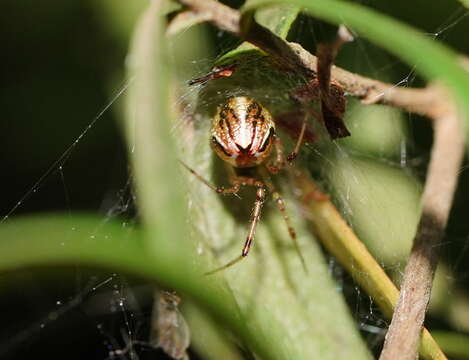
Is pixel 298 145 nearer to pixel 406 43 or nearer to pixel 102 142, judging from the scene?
pixel 102 142

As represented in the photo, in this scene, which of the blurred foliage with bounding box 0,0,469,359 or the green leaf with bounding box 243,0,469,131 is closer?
the green leaf with bounding box 243,0,469,131

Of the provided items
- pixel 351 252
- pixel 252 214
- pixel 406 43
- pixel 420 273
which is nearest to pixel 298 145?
pixel 252 214

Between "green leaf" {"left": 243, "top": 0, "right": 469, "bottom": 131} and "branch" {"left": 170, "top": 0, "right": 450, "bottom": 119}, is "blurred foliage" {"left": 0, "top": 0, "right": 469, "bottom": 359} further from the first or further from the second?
"green leaf" {"left": 243, "top": 0, "right": 469, "bottom": 131}

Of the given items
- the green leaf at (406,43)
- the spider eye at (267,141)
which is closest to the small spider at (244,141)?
the spider eye at (267,141)

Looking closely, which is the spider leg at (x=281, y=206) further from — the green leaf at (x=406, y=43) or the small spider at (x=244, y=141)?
the green leaf at (x=406, y=43)

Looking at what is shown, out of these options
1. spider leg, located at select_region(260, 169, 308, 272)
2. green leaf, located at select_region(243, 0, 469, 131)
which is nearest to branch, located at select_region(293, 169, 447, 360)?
spider leg, located at select_region(260, 169, 308, 272)

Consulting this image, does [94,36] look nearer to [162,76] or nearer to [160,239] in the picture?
[162,76]
